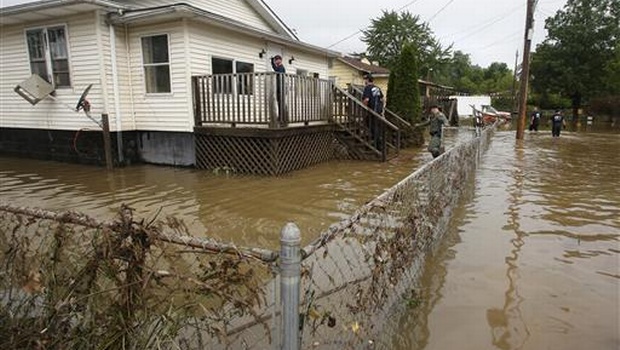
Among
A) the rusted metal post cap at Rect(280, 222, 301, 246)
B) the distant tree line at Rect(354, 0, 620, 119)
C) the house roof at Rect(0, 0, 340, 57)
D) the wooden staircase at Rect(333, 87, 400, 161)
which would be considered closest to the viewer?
the rusted metal post cap at Rect(280, 222, 301, 246)

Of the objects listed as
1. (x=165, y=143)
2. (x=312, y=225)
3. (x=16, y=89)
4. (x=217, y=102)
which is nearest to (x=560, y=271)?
(x=312, y=225)

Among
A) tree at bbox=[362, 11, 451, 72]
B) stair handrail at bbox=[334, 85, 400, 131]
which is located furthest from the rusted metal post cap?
tree at bbox=[362, 11, 451, 72]

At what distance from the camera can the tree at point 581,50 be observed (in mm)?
44469

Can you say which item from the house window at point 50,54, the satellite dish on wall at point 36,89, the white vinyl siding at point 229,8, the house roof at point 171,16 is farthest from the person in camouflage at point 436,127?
the house window at point 50,54

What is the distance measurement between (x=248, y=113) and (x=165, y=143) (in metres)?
2.75

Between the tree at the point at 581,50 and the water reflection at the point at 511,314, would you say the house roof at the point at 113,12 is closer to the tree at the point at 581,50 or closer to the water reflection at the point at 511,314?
the water reflection at the point at 511,314

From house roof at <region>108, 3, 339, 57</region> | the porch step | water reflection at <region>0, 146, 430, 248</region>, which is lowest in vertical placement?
water reflection at <region>0, 146, 430, 248</region>

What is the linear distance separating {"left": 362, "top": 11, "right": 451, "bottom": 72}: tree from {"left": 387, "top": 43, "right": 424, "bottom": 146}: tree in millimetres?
34764

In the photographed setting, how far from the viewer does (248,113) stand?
9.89 m

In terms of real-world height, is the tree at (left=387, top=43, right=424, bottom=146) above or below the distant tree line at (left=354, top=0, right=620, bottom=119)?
below

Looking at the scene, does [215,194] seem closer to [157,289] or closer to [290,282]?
[157,289]

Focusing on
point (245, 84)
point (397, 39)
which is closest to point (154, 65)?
point (245, 84)

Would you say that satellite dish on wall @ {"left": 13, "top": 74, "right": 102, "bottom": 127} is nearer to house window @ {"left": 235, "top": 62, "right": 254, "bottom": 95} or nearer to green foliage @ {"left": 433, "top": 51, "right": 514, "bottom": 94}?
house window @ {"left": 235, "top": 62, "right": 254, "bottom": 95}

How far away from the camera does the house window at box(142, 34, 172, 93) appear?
34.8ft
